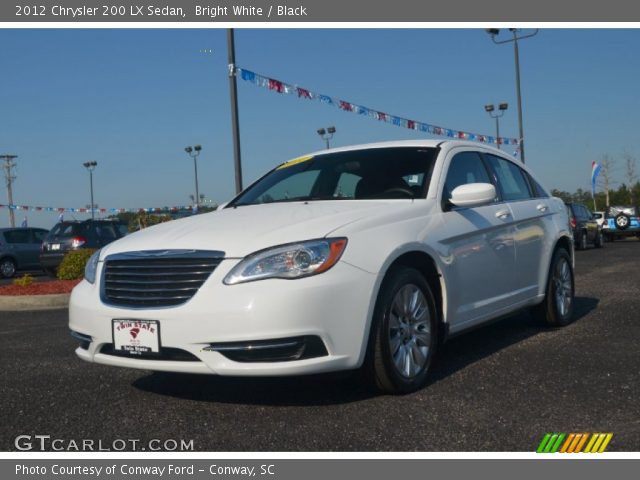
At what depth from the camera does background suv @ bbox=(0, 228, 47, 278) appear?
2009cm

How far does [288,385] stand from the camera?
4.48m

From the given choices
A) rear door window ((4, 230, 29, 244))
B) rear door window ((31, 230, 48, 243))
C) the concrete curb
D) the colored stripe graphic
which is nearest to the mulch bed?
the concrete curb

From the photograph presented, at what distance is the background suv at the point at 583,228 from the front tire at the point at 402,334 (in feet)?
59.4

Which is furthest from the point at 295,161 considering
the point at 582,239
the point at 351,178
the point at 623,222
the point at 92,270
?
the point at 623,222

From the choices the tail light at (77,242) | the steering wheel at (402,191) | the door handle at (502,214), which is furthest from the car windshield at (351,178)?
the tail light at (77,242)

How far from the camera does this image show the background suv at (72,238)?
16891 mm

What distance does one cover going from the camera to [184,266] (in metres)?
3.85

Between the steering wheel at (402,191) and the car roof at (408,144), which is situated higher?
the car roof at (408,144)

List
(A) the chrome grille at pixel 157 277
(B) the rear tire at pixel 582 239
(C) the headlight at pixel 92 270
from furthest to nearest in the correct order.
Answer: (B) the rear tire at pixel 582 239
(C) the headlight at pixel 92 270
(A) the chrome grille at pixel 157 277

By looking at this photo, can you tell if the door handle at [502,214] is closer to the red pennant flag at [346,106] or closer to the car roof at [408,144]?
the car roof at [408,144]

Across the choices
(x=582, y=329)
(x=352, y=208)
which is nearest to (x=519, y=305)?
(x=582, y=329)
